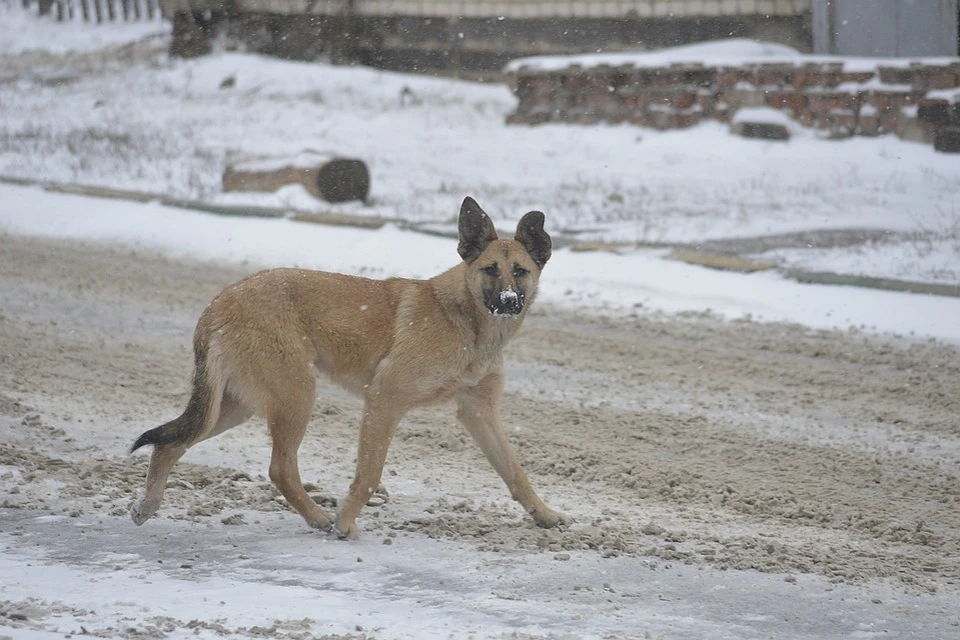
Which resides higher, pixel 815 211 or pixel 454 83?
pixel 454 83

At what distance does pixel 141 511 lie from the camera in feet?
17.5

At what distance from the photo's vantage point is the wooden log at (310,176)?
1447 centimetres

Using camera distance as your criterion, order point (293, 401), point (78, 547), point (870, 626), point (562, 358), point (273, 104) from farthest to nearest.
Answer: point (273, 104)
point (562, 358)
point (293, 401)
point (78, 547)
point (870, 626)

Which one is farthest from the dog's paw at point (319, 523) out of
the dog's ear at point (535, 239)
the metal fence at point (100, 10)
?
the metal fence at point (100, 10)

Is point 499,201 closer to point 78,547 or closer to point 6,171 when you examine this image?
point 6,171

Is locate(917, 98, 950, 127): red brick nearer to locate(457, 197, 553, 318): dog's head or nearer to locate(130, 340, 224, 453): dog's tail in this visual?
locate(457, 197, 553, 318): dog's head

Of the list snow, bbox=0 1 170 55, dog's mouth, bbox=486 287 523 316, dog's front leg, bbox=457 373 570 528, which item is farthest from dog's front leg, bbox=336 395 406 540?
snow, bbox=0 1 170 55

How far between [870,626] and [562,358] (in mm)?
4347

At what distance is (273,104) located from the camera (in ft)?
72.9

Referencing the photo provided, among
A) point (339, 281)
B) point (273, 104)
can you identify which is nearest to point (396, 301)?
point (339, 281)

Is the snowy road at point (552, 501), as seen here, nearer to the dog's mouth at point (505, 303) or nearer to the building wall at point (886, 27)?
the dog's mouth at point (505, 303)

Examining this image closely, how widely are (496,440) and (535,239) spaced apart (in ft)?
3.15

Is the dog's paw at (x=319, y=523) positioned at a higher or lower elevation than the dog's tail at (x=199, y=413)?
lower

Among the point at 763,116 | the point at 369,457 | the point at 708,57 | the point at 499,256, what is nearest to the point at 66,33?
the point at 708,57
